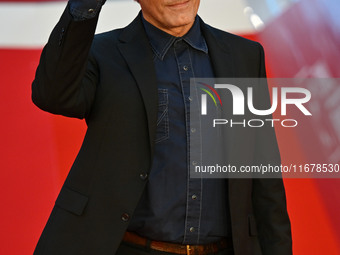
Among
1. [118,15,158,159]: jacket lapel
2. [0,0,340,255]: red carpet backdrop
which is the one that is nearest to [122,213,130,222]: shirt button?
[118,15,158,159]: jacket lapel

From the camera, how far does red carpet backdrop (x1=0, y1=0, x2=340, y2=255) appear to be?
8.68 feet

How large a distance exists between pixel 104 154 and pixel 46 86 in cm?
24

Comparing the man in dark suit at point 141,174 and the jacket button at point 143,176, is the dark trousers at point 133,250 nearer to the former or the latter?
the man in dark suit at point 141,174

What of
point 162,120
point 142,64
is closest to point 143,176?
point 162,120

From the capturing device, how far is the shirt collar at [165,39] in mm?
1640

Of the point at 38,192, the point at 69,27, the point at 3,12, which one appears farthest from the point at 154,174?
the point at 3,12

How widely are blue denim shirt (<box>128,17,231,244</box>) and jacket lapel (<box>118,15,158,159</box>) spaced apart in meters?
0.03

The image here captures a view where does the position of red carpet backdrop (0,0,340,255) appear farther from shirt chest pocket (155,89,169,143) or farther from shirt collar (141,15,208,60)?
shirt chest pocket (155,89,169,143)

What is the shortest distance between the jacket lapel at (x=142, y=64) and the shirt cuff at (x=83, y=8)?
0.26m

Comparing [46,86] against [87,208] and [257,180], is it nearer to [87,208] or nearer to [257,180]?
[87,208]

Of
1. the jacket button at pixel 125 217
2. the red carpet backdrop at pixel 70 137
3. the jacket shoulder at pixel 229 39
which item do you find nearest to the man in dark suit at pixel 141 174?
the jacket button at pixel 125 217

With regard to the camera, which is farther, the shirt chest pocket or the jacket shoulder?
the jacket shoulder

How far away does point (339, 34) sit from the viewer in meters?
2.66

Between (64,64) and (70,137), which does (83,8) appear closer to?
(64,64)
